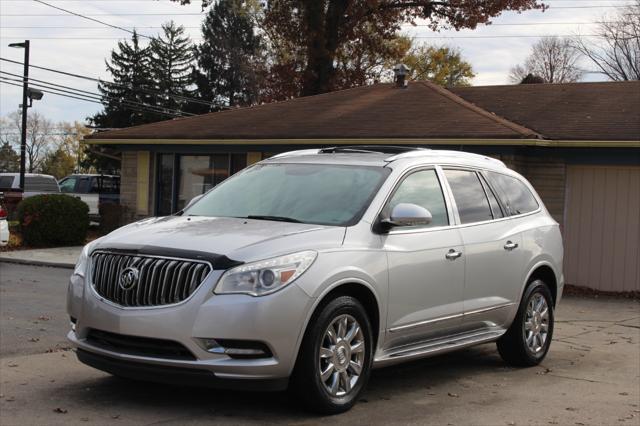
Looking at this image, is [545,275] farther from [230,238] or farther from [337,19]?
[337,19]

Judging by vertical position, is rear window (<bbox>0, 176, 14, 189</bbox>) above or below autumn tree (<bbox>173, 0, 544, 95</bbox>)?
below

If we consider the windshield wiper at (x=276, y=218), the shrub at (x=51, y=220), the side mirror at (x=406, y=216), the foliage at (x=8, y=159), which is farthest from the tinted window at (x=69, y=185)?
the foliage at (x=8, y=159)

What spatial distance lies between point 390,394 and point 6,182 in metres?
29.3

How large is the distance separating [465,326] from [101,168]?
194ft

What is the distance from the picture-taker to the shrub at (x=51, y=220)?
20297mm

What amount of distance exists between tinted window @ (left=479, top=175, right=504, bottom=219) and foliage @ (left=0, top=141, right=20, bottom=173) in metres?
90.2

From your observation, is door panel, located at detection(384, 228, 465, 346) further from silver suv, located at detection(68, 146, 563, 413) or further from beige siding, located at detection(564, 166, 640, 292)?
beige siding, located at detection(564, 166, 640, 292)

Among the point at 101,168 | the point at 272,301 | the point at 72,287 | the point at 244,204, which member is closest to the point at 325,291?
the point at 272,301

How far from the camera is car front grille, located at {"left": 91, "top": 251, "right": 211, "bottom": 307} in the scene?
5477 millimetres

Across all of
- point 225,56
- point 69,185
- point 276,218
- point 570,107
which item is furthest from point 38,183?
point 225,56

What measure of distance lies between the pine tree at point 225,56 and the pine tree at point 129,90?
4.45 meters

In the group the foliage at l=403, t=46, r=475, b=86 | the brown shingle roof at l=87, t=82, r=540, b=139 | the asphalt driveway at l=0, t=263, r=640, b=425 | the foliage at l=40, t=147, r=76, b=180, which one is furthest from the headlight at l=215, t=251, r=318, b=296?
the foliage at l=40, t=147, r=76, b=180

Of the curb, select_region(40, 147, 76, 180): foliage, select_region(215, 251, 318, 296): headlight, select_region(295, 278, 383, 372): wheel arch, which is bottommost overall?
the curb

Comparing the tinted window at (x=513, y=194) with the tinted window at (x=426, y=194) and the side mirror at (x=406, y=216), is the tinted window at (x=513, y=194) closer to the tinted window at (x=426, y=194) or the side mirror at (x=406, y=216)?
the tinted window at (x=426, y=194)
